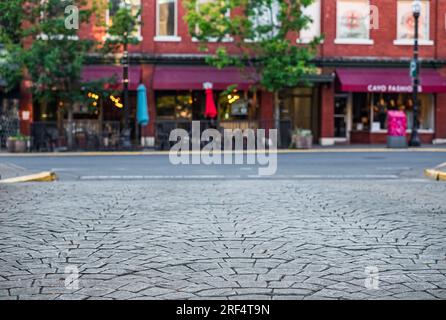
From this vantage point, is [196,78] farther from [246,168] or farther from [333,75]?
[246,168]

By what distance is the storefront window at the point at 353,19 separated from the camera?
3039 cm

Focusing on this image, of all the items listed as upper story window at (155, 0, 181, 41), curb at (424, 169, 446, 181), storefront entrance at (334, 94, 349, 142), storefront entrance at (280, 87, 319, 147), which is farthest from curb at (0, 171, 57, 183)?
storefront entrance at (334, 94, 349, 142)

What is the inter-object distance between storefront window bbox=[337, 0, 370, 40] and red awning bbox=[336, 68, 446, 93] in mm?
1904

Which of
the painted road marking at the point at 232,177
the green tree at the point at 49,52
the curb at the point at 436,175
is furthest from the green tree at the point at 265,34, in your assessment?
the curb at the point at 436,175

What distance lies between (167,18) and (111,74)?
4.09 m

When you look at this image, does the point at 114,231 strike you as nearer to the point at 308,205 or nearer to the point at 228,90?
the point at 308,205

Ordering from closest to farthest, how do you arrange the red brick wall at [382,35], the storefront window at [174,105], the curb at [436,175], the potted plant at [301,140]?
the curb at [436,175]
the potted plant at [301,140]
the storefront window at [174,105]
the red brick wall at [382,35]

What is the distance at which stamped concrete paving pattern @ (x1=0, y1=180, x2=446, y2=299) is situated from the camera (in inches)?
178

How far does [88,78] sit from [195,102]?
16.7ft

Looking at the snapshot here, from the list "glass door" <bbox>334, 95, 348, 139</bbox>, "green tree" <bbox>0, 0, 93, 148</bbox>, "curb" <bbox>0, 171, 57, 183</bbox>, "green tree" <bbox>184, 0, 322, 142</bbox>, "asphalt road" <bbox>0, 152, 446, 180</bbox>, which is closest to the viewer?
"curb" <bbox>0, 171, 57, 183</bbox>

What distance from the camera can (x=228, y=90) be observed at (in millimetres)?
26625

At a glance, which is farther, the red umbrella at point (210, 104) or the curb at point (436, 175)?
the red umbrella at point (210, 104)

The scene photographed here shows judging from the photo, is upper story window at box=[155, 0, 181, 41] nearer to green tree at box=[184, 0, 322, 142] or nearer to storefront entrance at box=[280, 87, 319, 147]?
green tree at box=[184, 0, 322, 142]

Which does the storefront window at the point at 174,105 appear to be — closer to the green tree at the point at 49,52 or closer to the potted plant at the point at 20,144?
the green tree at the point at 49,52
